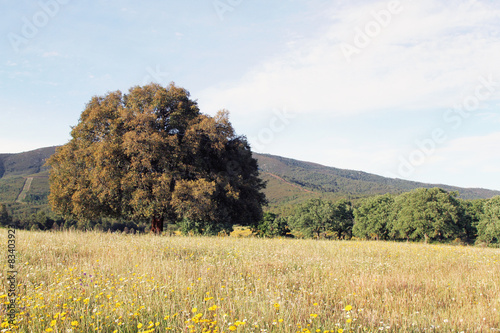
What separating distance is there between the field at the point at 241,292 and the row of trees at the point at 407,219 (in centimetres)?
4162

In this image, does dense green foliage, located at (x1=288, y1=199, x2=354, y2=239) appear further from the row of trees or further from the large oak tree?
the large oak tree

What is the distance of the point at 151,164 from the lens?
63.8ft

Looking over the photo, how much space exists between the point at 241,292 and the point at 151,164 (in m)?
15.4

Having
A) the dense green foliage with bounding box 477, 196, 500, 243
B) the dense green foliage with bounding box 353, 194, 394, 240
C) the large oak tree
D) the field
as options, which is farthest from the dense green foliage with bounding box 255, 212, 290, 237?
the field

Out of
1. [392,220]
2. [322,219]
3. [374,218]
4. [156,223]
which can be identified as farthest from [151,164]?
[322,219]

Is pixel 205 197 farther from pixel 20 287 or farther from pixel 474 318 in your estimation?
pixel 474 318

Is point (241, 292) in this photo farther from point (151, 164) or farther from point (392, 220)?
point (392, 220)

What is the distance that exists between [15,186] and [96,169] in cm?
21155

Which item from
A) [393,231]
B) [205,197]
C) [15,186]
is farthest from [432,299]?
[15,186]

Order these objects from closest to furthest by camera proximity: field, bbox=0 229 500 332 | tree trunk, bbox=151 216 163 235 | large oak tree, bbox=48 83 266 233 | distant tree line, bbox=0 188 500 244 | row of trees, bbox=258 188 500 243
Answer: field, bbox=0 229 500 332 → large oak tree, bbox=48 83 266 233 → tree trunk, bbox=151 216 163 235 → distant tree line, bbox=0 188 500 244 → row of trees, bbox=258 188 500 243

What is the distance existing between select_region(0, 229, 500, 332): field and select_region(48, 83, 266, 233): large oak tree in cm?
841

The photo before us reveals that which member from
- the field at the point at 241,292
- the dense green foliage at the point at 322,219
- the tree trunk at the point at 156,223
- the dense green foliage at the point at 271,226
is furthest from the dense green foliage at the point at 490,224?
the tree trunk at the point at 156,223

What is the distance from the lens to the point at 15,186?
18325 cm

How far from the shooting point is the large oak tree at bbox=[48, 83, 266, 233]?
59.0 ft
